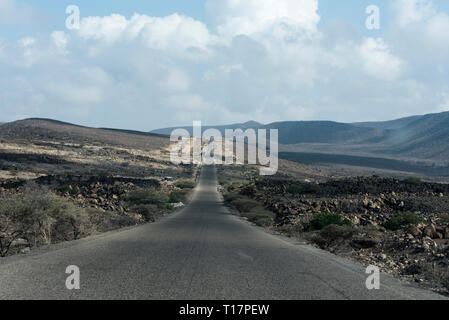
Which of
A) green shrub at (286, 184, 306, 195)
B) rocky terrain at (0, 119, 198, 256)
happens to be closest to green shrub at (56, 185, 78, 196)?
rocky terrain at (0, 119, 198, 256)

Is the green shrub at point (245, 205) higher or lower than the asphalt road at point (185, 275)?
lower

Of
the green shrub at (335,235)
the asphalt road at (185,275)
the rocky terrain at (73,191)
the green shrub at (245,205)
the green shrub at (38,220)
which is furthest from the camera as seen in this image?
the green shrub at (245,205)

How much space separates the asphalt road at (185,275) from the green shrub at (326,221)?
795 centimetres


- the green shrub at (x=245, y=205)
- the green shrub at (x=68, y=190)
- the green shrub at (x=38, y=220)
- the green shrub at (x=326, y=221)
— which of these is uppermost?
the green shrub at (x=38, y=220)

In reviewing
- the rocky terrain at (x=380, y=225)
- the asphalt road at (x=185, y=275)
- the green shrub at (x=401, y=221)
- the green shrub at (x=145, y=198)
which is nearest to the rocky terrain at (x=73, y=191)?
the green shrub at (x=145, y=198)

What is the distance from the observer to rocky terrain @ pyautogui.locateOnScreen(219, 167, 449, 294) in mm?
12997

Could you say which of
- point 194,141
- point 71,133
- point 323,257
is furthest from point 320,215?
point 194,141

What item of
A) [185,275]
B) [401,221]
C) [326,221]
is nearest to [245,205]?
[401,221]

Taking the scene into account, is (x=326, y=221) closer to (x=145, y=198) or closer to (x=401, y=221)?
(x=401, y=221)

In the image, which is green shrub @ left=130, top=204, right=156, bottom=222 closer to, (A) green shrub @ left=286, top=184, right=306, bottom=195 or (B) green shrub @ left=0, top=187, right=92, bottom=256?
(B) green shrub @ left=0, top=187, right=92, bottom=256

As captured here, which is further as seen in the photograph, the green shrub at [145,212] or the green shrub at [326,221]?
the green shrub at [145,212]

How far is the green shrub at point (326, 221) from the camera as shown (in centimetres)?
2159

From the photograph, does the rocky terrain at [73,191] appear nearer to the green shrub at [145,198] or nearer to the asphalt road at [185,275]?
the green shrub at [145,198]
